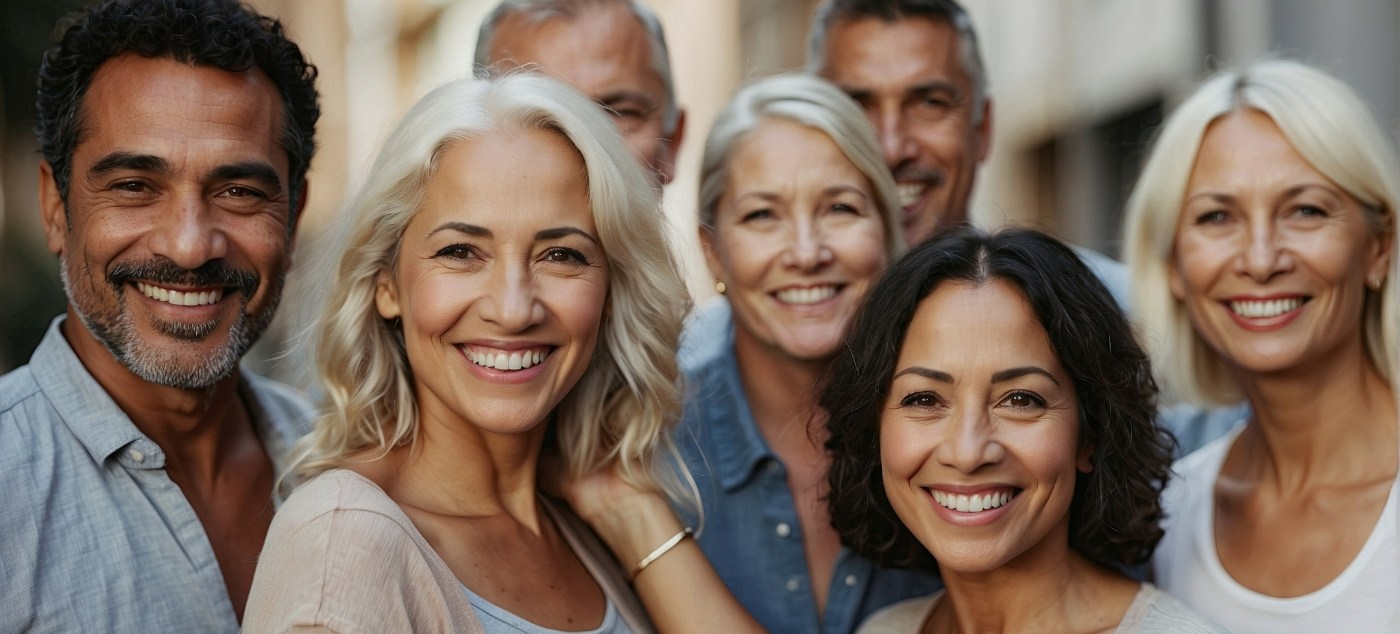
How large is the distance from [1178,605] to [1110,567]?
28cm

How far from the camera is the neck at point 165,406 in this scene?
3.36 meters

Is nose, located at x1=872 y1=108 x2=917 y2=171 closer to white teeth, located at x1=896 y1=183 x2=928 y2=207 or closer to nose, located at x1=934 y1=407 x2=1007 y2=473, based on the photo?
white teeth, located at x1=896 y1=183 x2=928 y2=207

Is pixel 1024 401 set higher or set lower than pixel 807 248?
lower

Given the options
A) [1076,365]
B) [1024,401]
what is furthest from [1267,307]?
[1024,401]

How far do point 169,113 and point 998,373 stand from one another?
6.12 ft

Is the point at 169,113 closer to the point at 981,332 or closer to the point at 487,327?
the point at 487,327

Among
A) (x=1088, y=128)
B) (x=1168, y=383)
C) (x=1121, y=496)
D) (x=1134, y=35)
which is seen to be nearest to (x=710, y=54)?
(x=1088, y=128)

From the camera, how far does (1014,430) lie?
2881 millimetres

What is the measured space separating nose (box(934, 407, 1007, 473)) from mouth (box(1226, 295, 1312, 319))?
39.3 inches

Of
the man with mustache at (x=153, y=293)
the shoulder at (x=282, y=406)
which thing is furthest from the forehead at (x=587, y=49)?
the shoulder at (x=282, y=406)

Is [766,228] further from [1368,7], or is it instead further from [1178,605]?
[1368,7]

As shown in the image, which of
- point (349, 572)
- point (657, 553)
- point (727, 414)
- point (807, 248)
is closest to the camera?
point (349, 572)

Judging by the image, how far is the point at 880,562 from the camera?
3406 millimetres

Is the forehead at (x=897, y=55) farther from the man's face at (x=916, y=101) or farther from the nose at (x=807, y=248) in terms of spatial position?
the nose at (x=807, y=248)
